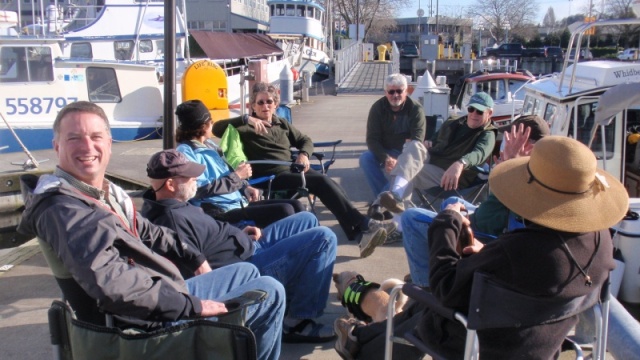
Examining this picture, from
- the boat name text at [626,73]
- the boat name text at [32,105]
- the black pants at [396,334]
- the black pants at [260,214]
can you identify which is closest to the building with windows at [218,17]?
the boat name text at [32,105]

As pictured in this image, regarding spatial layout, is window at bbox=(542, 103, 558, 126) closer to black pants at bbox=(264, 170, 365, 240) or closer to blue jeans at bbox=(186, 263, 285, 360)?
black pants at bbox=(264, 170, 365, 240)

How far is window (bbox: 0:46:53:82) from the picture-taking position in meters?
11.9

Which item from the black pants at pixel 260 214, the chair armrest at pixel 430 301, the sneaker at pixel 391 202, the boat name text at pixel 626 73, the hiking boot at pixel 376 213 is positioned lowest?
the hiking boot at pixel 376 213

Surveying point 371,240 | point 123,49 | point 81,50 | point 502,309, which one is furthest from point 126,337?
point 123,49

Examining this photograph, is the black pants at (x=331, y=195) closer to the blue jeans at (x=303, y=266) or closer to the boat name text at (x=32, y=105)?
the blue jeans at (x=303, y=266)

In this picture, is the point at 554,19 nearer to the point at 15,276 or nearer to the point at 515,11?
the point at 515,11

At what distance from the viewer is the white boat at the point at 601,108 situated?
442 centimetres

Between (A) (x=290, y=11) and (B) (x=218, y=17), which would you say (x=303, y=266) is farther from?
(B) (x=218, y=17)

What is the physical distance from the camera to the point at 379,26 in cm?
6644

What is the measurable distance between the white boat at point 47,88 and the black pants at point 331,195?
824 centimetres

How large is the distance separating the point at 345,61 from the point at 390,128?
22.1 m

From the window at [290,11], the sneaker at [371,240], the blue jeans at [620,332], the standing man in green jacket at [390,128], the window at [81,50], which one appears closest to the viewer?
the blue jeans at [620,332]

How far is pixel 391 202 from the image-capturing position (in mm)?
5188

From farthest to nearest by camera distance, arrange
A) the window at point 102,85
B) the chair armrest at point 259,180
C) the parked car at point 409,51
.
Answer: the parked car at point 409,51 < the window at point 102,85 < the chair armrest at point 259,180
